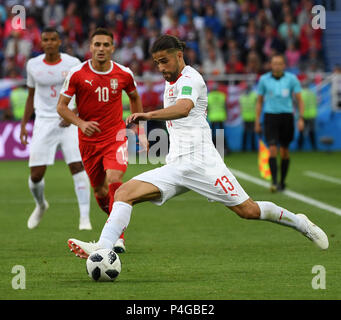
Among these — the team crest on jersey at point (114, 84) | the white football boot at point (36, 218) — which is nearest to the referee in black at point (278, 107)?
the white football boot at point (36, 218)

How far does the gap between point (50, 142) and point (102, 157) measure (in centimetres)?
196

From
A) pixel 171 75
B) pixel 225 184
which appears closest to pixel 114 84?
pixel 171 75

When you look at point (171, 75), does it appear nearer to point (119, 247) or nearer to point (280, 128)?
point (119, 247)

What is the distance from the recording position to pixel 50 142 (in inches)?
470

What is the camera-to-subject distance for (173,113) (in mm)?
7719

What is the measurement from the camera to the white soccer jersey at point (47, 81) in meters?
11.8

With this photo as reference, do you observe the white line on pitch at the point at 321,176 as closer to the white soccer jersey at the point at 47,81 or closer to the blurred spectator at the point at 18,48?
the white soccer jersey at the point at 47,81

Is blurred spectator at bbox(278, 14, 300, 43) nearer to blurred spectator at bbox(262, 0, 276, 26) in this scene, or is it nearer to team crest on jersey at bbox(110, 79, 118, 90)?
blurred spectator at bbox(262, 0, 276, 26)

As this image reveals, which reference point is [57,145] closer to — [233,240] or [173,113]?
[233,240]

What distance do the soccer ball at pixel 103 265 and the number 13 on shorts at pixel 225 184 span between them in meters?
1.13

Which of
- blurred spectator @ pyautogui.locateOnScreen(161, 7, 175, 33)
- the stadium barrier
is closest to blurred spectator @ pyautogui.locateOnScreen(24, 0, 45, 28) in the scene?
blurred spectator @ pyautogui.locateOnScreen(161, 7, 175, 33)

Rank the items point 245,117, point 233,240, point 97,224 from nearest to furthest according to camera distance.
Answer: point 233,240 < point 97,224 < point 245,117
